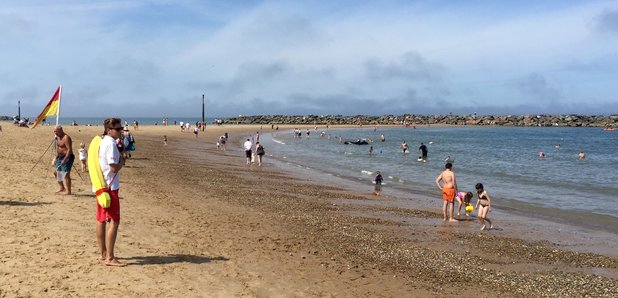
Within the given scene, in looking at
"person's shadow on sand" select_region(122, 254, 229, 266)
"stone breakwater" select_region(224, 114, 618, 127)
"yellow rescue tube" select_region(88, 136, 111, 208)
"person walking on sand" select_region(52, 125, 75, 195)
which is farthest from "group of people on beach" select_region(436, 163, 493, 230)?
"stone breakwater" select_region(224, 114, 618, 127)

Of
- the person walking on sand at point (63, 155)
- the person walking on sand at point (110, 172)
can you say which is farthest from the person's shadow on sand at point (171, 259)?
the person walking on sand at point (63, 155)

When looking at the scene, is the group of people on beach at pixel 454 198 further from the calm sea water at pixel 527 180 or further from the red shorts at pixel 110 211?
the red shorts at pixel 110 211

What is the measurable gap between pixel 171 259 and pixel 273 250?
6.77 feet

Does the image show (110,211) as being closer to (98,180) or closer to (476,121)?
(98,180)

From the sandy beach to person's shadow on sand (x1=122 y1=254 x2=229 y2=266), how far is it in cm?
3

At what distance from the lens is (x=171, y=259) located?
24.2 ft

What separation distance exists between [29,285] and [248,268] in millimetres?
3070

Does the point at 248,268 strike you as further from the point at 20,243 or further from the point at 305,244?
the point at 20,243

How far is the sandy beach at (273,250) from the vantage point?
21.3 feet

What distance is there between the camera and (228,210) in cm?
1250

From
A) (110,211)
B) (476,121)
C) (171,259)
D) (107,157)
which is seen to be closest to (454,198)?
(171,259)

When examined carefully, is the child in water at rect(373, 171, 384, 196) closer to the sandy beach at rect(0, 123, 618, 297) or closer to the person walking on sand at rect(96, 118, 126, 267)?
the sandy beach at rect(0, 123, 618, 297)

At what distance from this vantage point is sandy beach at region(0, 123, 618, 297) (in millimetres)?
6480

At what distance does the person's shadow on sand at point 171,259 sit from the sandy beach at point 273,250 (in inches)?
1.2
